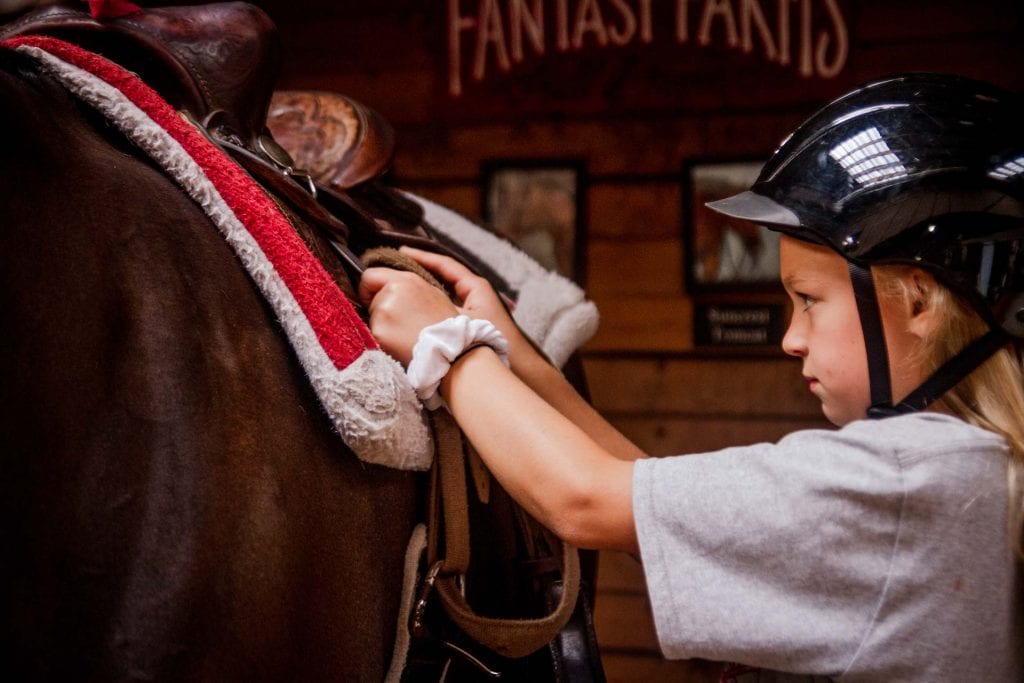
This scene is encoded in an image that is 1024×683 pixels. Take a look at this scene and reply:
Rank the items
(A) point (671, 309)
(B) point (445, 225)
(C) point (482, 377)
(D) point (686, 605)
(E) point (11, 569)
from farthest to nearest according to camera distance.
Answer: (A) point (671, 309) < (B) point (445, 225) < (C) point (482, 377) < (D) point (686, 605) < (E) point (11, 569)

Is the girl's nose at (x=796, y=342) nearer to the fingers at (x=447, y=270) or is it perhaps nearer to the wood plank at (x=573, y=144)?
the fingers at (x=447, y=270)

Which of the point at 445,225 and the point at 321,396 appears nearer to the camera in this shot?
the point at 321,396

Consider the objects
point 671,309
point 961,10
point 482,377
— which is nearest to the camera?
point 482,377

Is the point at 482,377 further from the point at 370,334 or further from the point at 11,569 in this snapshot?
the point at 11,569

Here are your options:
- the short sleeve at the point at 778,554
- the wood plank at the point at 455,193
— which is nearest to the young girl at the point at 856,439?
the short sleeve at the point at 778,554

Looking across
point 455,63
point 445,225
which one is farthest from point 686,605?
point 455,63

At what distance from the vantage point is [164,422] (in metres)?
0.60

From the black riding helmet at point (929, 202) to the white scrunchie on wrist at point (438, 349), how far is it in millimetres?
336

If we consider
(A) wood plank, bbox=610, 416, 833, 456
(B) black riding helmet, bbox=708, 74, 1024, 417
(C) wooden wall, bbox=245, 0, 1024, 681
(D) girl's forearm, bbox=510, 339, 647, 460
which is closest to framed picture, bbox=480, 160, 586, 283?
(C) wooden wall, bbox=245, 0, 1024, 681

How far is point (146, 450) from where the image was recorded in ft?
1.93

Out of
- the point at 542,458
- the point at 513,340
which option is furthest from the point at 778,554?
the point at 513,340

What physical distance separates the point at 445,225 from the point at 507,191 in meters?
0.83

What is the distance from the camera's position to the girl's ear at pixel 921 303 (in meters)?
0.80

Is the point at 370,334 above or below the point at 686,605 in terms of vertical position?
above
